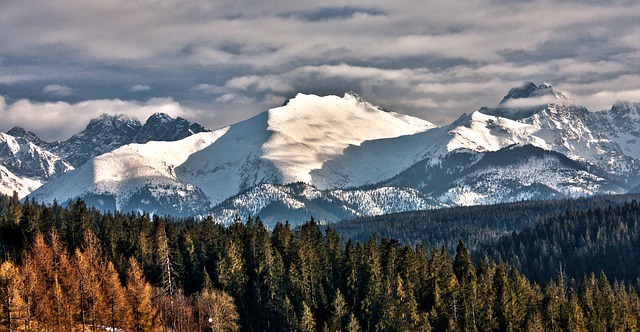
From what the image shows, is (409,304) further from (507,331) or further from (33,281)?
(33,281)

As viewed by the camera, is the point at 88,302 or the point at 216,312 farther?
the point at 216,312

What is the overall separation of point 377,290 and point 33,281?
72.5 metres

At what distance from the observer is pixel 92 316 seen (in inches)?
6412

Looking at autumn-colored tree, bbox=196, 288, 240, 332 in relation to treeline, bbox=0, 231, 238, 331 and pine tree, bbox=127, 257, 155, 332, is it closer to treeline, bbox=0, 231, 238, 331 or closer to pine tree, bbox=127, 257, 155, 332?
treeline, bbox=0, 231, 238, 331

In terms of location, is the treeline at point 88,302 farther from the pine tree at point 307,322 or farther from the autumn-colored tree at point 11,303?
the pine tree at point 307,322

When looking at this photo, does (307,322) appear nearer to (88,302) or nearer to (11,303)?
(88,302)

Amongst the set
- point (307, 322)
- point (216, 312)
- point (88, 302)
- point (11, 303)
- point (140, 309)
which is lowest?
point (307, 322)

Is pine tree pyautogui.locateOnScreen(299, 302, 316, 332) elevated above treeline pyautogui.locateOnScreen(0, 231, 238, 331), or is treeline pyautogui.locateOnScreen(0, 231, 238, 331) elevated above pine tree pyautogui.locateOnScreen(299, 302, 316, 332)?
treeline pyautogui.locateOnScreen(0, 231, 238, 331)

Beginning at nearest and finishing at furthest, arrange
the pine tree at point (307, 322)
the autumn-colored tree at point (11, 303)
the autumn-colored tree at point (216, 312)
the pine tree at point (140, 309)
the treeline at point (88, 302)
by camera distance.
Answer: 1. the autumn-colored tree at point (11, 303)
2. the treeline at point (88, 302)
3. the pine tree at point (140, 309)
4. the autumn-colored tree at point (216, 312)
5. the pine tree at point (307, 322)

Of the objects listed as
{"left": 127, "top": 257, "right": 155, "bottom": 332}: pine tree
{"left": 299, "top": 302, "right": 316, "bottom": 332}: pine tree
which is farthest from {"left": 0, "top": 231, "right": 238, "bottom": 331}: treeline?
{"left": 299, "top": 302, "right": 316, "bottom": 332}: pine tree

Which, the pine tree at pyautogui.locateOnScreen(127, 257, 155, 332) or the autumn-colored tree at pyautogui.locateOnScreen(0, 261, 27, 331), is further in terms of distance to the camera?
the pine tree at pyautogui.locateOnScreen(127, 257, 155, 332)

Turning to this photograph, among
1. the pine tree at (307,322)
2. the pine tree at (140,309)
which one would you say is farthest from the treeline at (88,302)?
the pine tree at (307,322)

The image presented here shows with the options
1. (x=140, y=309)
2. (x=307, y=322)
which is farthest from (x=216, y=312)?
(x=307, y=322)

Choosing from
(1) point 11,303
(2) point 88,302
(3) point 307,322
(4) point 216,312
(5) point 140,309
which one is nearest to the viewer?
(1) point 11,303
